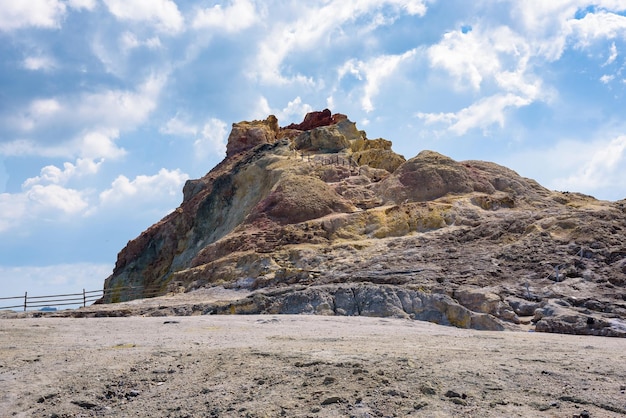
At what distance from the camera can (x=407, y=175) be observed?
31.7 metres

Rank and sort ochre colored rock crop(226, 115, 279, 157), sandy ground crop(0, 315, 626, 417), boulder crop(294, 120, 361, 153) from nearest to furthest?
sandy ground crop(0, 315, 626, 417), boulder crop(294, 120, 361, 153), ochre colored rock crop(226, 115, 279, 157)

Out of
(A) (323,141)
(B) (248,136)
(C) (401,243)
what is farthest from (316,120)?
(C) (401,243)

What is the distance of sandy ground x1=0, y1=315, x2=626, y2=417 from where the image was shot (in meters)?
6.83

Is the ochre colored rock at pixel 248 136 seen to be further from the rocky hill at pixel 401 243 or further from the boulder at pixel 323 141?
the boulder at pixel 323 141

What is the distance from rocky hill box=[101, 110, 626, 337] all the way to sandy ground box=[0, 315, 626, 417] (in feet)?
18.2

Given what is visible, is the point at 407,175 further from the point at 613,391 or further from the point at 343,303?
the point at 613,391

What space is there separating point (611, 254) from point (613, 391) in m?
14.4

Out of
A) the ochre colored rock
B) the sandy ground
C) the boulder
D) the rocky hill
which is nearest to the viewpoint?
the sandy ground

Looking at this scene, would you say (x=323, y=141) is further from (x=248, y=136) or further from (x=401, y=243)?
(x=401, y=243)

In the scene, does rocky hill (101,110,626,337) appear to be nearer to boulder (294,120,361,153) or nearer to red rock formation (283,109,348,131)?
boulder (294,120,361,153)

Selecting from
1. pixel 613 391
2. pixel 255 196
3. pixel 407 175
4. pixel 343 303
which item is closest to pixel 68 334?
pixel 343 303

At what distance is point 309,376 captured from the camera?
786 centimetres

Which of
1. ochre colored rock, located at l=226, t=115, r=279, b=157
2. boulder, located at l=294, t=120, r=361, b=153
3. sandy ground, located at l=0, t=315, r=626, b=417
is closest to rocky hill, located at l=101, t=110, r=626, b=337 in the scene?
boulder, located at l=294, t=120, r=361, b=153

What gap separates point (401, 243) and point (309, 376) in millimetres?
17582
